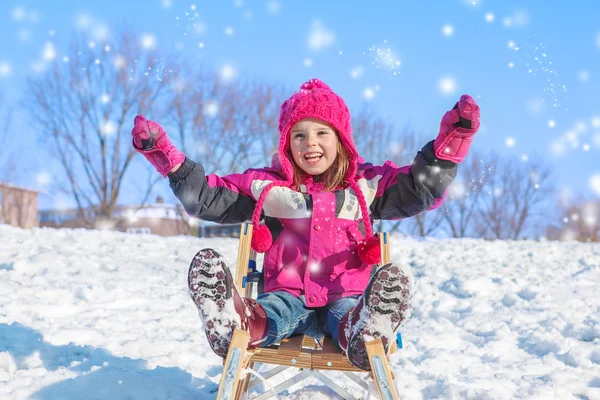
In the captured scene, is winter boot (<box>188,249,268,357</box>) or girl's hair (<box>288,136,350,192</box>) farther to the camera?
girl's hair (<box>288,136,350,192</box>)

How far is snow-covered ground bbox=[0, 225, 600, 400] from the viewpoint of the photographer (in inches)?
108

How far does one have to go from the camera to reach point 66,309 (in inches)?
163

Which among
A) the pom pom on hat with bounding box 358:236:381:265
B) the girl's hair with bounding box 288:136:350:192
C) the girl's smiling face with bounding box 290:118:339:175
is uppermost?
the girl's smiling face with bounding box 290:118:339:175

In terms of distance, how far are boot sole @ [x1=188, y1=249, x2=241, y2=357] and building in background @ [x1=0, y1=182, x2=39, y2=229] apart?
19.8m

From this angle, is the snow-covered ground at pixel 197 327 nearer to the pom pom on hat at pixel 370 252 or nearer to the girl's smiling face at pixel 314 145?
the pom pom on hat at pixel 370 252

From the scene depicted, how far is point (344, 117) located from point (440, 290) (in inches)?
137

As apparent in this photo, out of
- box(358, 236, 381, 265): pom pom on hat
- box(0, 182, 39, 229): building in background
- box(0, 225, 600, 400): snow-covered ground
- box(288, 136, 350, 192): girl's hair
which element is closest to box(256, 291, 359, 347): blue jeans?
box(358, 236, 381, 265): pom pom on hat

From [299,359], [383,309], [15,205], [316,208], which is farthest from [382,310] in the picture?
[15,205]

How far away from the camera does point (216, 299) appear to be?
1.89m

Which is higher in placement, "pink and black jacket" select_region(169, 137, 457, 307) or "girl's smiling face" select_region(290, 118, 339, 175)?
"girl's smiling face" select_region(290, 118, 339, 175)

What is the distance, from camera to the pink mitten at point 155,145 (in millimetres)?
2166

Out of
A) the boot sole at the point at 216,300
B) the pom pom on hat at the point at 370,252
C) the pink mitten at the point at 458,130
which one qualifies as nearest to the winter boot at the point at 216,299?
the boot sole at the point at 216,300

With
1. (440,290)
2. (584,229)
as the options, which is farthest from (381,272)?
(584,229)

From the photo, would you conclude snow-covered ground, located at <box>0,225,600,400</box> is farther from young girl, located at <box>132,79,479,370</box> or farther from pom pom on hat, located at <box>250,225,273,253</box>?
pom pom on hat, located at <box>250,225,273,253</box>
